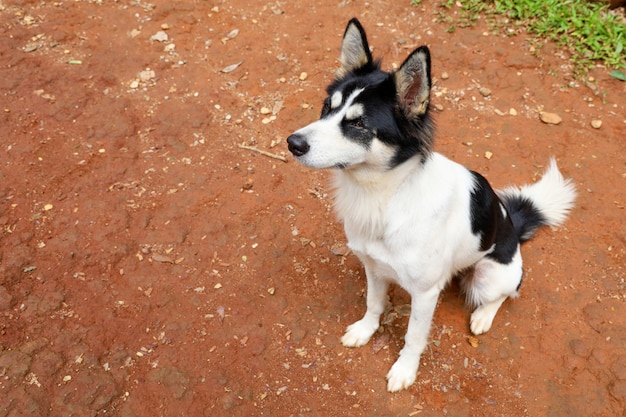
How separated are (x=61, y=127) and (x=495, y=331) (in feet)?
14.4

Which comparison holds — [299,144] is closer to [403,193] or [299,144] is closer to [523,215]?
[403,193]

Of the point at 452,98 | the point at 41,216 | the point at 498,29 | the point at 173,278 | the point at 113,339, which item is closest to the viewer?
the point at 113,339

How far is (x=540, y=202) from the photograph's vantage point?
3877 millimetres

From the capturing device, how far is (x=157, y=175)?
446cm

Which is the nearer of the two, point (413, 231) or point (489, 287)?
point (413, 231)

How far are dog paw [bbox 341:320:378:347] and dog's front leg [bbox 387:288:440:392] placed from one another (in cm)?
28

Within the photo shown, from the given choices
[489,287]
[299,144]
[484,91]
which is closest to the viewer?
[299,144]

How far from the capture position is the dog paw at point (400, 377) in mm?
3240

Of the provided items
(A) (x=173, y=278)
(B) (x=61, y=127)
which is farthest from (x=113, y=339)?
(B) (x=61, y=127)

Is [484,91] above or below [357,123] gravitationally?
below

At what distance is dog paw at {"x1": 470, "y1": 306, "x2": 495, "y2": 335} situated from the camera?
350cm

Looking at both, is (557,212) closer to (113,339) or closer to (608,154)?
(608,154)

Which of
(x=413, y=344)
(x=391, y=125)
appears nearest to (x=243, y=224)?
(x=413, y=344)

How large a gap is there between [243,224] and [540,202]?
8.13 ft
